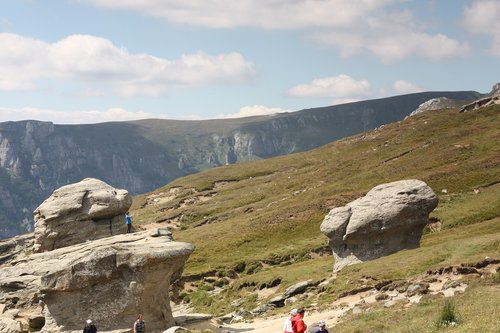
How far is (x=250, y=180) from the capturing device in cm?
13825

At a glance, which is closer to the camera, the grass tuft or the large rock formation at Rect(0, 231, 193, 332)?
the grass tuft

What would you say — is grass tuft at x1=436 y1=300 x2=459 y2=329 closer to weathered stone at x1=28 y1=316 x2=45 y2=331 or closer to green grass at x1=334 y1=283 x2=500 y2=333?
green grass at x1=334 y1=283 x2=500 y2=333

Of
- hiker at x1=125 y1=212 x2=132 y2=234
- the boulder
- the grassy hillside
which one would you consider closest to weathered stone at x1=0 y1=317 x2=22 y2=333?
the boulder

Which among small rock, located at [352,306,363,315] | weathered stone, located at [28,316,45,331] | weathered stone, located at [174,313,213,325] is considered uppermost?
small rock, located at [352,306,363,315]

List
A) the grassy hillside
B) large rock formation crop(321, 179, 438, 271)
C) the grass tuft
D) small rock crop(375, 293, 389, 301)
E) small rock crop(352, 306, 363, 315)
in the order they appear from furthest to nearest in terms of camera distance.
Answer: large rock formation crop(321, 179, 438, 271) < the grassy hillside < small rock crop(375, 293, 389, 301) < small rock crop(352, 306, 363, 315) < the grass tuft

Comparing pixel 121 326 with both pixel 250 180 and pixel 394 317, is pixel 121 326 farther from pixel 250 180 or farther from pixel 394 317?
pixel 250 180

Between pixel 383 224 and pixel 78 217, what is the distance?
29.6 m

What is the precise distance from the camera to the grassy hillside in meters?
41.5

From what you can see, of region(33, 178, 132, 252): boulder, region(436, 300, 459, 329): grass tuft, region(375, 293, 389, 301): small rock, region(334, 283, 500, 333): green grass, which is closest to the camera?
region(334, 283, 500, 333): green grass

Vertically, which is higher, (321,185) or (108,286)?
(108,286)

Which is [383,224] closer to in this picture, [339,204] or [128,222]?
[128,222]

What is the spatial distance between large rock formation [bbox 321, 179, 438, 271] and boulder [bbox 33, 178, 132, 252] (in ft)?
70.5

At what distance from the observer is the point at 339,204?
81438mm

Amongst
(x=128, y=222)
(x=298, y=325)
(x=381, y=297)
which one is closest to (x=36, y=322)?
(x=128, y=222)
